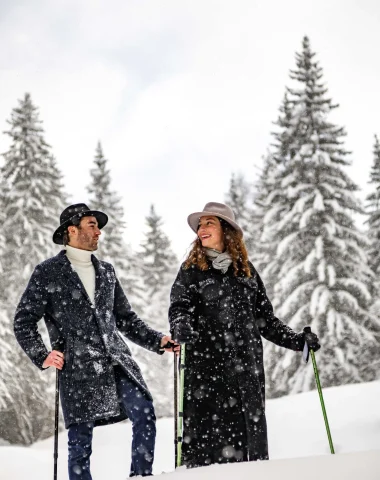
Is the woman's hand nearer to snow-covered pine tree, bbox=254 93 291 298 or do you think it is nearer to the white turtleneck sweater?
the white turtleneck sweater

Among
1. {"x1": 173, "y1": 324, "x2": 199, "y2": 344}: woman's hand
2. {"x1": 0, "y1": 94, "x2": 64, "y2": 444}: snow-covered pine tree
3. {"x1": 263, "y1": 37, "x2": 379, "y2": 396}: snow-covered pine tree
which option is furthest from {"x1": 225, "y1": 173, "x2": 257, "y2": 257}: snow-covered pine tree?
{"x1": 173, "y1": 324, "x2": 199, "y2": 344}: woman's hand

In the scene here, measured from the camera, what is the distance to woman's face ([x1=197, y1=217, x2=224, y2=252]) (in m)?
5.15

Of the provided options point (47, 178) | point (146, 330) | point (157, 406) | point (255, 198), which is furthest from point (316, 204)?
point (146, 330)

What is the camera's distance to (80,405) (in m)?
4.80

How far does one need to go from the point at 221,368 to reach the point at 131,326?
122 centimetres

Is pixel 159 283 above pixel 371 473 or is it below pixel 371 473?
above

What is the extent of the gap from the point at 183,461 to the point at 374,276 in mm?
16090

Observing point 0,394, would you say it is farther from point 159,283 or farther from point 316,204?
point 159,283

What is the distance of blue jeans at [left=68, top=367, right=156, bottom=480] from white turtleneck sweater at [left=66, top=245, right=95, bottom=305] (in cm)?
96

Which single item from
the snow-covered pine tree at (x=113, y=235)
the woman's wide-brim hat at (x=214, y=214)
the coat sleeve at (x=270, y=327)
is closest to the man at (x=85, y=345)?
the coat sleeve at (x=270, y=327)

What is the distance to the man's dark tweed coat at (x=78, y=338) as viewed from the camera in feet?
15.9

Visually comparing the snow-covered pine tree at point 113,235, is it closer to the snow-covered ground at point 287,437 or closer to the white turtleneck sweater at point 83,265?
the snow-covered ground at point 287,437

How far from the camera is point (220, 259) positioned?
16.4 ft

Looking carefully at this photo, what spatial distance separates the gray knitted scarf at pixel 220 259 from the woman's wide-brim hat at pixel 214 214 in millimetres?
328
